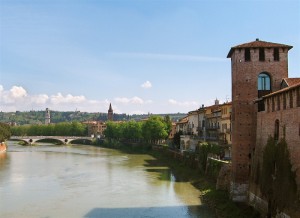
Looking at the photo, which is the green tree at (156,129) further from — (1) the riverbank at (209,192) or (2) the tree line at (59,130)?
(2) the tree line at (59,130)

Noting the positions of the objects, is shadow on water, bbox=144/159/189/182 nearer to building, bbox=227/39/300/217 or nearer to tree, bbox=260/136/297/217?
building, bbox=227/39/300/217

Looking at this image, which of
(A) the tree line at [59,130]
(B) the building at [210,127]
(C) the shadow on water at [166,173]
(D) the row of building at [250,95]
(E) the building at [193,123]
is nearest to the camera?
(D) the row of building at [250,95]

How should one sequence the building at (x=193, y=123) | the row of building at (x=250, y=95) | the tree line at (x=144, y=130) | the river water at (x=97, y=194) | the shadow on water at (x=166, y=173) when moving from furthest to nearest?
the tree line at (x=144, y=130)
the building at (x=193, y=123)
the shadow on water at (x=166, y=173)
the river water at (x=97, y=194)
the row of building at (x=250, y=95)

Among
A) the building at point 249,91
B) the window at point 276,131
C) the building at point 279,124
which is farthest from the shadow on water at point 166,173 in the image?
the window at point 276,131

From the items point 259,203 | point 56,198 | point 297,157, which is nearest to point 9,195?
point 56,198

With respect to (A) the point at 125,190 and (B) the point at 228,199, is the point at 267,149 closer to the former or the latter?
(B) the point at 228,199

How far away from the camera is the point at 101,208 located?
29.5 meters

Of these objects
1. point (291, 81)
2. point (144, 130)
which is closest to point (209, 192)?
point (291, 81)

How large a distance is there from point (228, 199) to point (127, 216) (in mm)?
7484

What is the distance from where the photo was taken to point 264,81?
27766mm

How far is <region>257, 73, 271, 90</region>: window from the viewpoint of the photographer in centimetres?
2767

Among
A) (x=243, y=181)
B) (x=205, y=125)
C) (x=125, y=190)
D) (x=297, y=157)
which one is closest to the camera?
(x=297, y=157)

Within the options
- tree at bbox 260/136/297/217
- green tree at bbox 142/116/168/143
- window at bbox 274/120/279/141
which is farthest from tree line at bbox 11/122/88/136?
window at bbox 274/120/279/141

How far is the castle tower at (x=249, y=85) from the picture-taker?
27609 mm
